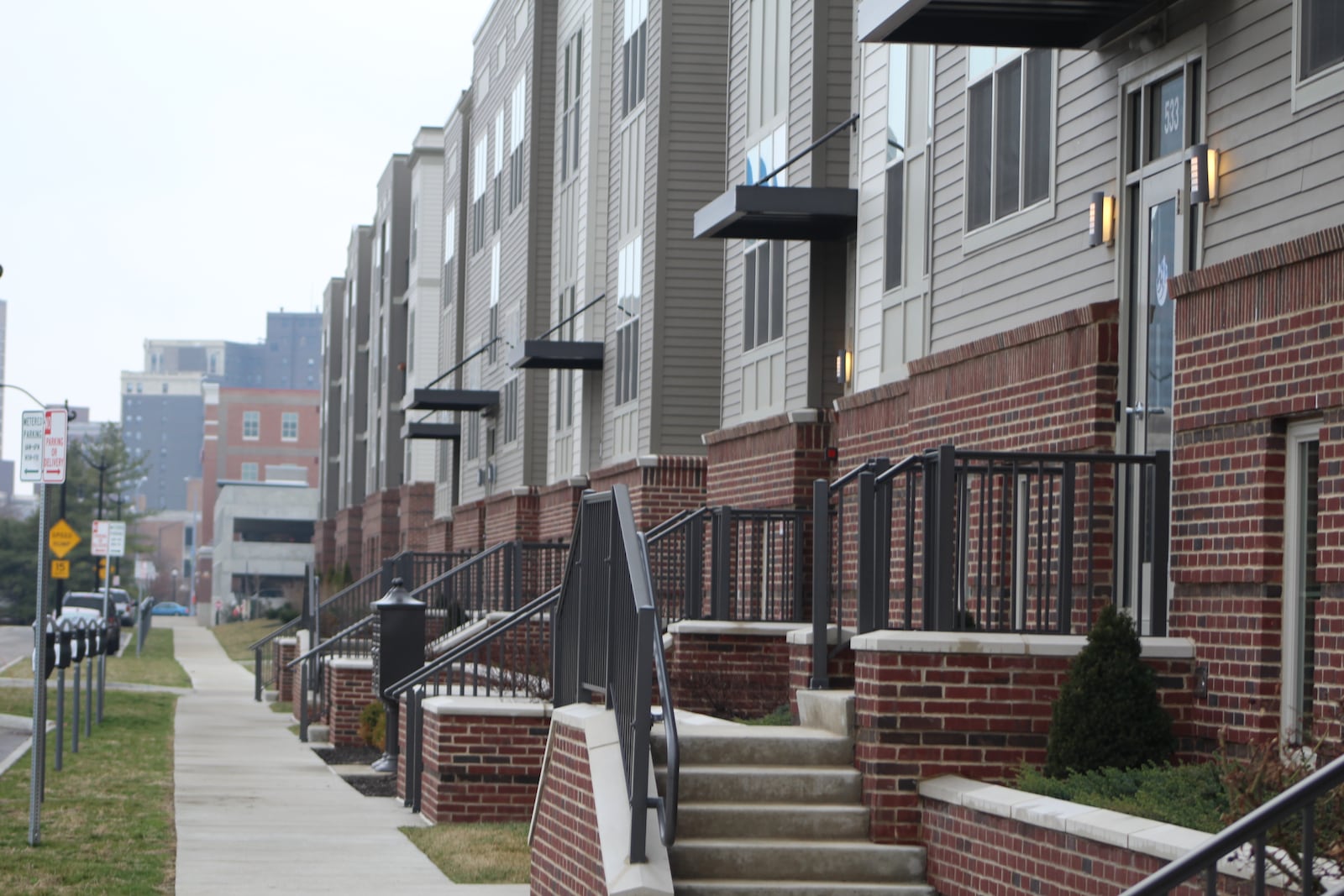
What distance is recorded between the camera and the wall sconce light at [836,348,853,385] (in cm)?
1622

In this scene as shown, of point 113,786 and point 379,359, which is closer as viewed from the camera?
point 113,786

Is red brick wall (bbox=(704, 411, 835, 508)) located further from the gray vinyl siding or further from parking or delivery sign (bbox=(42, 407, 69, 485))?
parking or delivery sign (bbox=(42, 407, 69, 485))

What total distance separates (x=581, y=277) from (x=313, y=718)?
322 inches

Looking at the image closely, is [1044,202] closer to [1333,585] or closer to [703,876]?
[1333,585]

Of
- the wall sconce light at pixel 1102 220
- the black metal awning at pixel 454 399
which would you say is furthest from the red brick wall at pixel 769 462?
the black metal awning at pixel 454 399

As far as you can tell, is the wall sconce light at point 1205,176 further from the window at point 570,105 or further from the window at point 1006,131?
the window at point 570,105

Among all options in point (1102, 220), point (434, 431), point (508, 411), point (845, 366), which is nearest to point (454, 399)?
point (508, 411)

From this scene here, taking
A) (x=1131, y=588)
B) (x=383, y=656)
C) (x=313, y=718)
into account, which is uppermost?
(x=1131, y=588)

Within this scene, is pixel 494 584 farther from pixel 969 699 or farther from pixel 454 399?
pixel 969 699

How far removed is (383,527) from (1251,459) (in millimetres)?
42542

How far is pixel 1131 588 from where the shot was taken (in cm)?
1018

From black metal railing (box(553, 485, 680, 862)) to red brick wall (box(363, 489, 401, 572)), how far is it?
36.7 metres

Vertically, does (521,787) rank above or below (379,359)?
below

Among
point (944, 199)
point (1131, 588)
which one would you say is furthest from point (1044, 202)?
point (1131, 588)
